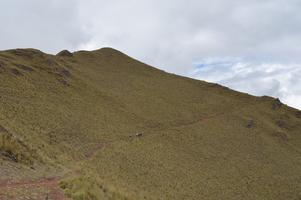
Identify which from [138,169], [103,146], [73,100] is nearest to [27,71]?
[73,100]

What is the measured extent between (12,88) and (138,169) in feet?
51.3

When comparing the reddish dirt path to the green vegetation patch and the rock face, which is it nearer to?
the green vegetation patch

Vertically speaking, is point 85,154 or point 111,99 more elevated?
point 111,99

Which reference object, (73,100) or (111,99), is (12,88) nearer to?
(73,100)

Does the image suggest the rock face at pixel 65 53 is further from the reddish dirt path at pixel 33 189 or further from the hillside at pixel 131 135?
the reddish dirt path at pixel 33 189

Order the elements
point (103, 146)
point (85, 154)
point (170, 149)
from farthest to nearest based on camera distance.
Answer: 1. point (170, 149)
2. point (103, 146)
3. point (85, 154)

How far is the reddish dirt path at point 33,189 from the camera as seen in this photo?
1880 centimetres

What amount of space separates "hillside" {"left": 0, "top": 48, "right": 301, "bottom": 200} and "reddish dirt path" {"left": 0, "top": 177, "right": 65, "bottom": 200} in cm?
6

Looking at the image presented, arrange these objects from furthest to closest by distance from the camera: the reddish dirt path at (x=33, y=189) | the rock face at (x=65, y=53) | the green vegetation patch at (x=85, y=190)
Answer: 1. the rock face at (x=65, y=53)
2. the green vegetation patch at (x=85, y=190)
3. the reddish dirt path at (x=33, y=189)

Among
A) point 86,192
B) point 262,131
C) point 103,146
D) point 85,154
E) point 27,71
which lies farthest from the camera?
point 262,131

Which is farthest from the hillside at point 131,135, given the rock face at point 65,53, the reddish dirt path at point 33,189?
the rock face at point 65,53

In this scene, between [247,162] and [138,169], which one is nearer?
[138,169]

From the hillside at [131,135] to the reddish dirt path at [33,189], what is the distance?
0.06 meters

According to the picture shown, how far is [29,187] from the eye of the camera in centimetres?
2056
